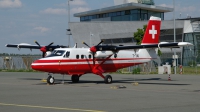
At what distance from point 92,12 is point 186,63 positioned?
101ft

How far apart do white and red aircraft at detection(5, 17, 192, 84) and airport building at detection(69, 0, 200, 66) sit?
4315cm

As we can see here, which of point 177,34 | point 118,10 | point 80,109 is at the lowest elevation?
point 80,109

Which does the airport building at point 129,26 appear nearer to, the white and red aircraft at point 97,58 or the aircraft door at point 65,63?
the white and red aircraft at point 97,58

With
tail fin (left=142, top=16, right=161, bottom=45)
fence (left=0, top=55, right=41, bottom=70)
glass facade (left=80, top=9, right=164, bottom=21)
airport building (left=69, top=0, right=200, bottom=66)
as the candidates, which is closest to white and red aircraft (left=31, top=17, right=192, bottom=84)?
tail fin (left=142, top=16, right=161, bottom=45)

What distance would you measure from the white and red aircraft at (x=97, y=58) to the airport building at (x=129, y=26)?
43.1m

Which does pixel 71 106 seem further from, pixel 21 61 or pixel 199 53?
pixel 199 53

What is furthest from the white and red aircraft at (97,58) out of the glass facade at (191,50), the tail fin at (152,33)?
the glass facade at (191,50)

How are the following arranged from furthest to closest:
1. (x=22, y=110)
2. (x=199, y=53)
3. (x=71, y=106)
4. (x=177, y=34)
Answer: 1. (x=177, y=34)
2. (x=199, y=53)
3. (x=71, y=106)
4. (x=22, y=110)

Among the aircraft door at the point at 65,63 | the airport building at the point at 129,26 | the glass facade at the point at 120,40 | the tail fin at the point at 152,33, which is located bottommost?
the aircraft door at the point at 65,63

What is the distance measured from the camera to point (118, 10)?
85688 millimetres

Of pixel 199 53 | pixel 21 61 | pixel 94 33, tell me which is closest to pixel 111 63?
pixel 21 61

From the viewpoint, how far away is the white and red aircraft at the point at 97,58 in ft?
85.1

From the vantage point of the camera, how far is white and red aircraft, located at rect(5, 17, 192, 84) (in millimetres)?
25928

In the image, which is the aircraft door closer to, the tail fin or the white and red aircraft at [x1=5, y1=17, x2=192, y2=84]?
the white and red aircraft at [x1=5, y1=17, x2=192, y2=84]
